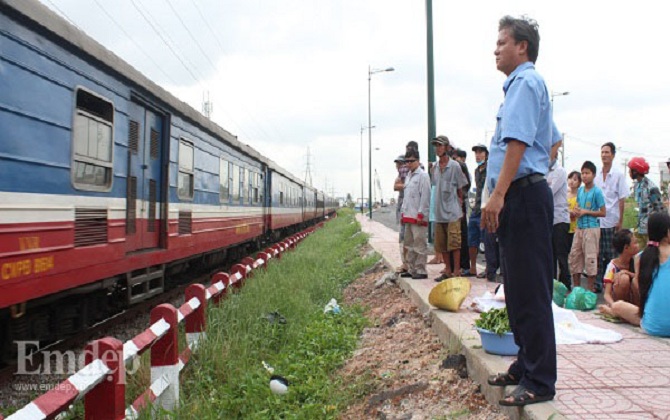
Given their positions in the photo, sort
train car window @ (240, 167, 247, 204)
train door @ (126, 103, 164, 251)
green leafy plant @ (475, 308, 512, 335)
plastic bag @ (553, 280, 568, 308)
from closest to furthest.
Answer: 1. green leafy plant @ (475, 308, 512, 335)
2. plastic bag @ (553, 280, 568, 308)
3. train door @ (126, 103, 164, 251)
4. train car window @ (240, 167, 247, 204)

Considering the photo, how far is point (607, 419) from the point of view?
282 centimetres

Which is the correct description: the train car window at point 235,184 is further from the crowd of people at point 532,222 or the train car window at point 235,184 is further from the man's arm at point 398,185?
the crowd of people at point 532,222

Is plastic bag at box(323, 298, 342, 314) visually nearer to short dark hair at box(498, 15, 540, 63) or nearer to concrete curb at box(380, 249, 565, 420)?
concrete curb at box(380, 249, 565, 420)

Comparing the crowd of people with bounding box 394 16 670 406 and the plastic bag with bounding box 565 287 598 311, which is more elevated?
the crowd of people with bounding box 394 16 670 406

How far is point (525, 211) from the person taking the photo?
120 inches

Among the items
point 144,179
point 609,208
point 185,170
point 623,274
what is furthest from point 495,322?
point 185,170

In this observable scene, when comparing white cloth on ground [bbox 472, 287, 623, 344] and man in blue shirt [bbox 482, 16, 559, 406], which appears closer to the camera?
man in blue shirt [bbox 482, 16, 559, 406]

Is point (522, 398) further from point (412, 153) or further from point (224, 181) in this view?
point (224, 181)

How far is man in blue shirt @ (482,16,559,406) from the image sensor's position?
118 inches

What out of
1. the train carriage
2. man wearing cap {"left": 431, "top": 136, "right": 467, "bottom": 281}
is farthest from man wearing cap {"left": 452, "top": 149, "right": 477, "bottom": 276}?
the train carriage

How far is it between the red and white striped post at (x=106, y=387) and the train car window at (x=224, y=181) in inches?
317

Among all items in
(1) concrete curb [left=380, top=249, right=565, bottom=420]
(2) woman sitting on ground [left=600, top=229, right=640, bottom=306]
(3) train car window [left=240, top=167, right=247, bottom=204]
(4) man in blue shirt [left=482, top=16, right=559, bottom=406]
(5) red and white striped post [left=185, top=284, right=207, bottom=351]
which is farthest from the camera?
(3) train car window [left=240, top=167, right=247, bottom=204]

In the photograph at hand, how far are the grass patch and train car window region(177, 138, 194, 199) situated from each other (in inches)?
65.7

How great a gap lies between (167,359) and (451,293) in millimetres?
2569
